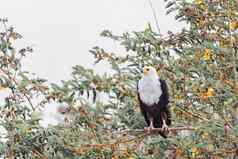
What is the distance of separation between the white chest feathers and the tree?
0.26ft

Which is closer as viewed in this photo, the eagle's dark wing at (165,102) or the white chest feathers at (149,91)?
the eagle's dark wing at (165,102)

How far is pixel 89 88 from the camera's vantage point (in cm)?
554

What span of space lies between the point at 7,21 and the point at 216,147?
259 centimetres

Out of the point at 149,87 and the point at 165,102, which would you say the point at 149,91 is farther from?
the point at 165,102

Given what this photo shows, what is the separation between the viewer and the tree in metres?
5.02

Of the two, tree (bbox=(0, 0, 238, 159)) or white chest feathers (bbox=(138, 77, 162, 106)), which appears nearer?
tree (bbox=(0, 0, 238, 159))

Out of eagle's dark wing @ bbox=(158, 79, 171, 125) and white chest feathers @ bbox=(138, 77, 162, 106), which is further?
white chest feathers @ bbox=(138, 77, 162, 106)

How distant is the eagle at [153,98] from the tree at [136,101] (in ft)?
0.24

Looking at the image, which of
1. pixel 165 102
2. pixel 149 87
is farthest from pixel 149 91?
pixel 165 102

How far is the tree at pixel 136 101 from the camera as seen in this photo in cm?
502

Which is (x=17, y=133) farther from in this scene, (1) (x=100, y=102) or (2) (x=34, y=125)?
(1) (x=100, y=102)

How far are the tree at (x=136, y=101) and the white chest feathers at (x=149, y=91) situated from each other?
0.08 metres

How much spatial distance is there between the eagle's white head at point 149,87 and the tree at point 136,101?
85 millimetres

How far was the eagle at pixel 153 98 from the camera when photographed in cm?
594
